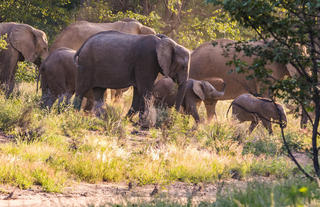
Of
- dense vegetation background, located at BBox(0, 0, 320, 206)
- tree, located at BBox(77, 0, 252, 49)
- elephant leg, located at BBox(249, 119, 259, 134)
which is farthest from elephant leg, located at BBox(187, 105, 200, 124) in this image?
tree, located at BBox(77, 0, 252, 49)

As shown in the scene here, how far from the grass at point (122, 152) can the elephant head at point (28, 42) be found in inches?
139

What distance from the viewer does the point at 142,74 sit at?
35.0ft

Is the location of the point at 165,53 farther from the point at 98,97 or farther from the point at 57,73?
the point at 57,73

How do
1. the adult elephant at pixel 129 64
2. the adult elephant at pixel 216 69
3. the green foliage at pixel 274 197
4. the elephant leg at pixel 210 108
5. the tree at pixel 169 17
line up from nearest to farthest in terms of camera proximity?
the green foliage at pixel 274 197, the adult elephant at pixel 129 64, the elephant leg at pixel 210 108, the adult elephant at pixel 216 69, the tree at pixel 169 17

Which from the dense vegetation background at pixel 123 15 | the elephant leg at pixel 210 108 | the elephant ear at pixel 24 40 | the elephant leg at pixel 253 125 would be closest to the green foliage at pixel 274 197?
the elephant leg at pixel 253 125

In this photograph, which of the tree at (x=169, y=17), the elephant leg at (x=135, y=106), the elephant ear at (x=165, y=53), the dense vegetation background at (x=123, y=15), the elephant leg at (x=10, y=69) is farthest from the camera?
the tree at (x=169, y=17)

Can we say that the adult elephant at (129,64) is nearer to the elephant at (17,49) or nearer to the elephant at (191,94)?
the elephant at (191,94)

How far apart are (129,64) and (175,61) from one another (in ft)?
3.11

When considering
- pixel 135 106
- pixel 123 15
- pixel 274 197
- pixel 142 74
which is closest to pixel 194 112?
pixel 135 106

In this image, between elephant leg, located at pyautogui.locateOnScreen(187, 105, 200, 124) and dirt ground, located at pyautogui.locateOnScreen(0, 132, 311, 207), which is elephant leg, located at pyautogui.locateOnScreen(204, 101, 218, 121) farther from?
dirt ground, located at pyautogui.locateOnScreen(0, 132, 311, 207)

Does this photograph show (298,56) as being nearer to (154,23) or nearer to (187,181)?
(187,181)

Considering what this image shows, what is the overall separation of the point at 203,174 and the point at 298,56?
2.59 metres

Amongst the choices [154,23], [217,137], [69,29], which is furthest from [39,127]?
[154,23]

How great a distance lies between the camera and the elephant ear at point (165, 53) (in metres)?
10.5
